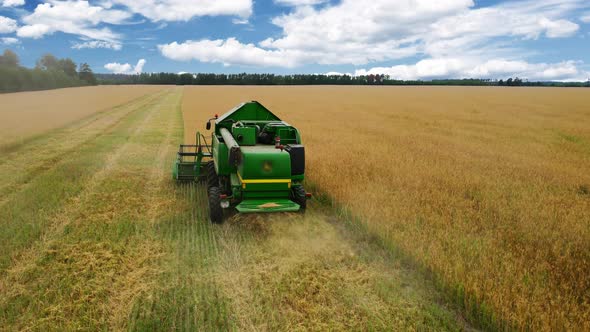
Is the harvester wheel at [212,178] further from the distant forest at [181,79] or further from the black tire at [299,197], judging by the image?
the distant forest at [181,79]

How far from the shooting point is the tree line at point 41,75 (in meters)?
62.9

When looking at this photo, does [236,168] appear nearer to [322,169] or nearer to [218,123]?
[218,123]

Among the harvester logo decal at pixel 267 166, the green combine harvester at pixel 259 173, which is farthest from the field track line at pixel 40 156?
the harvester logo decal at pixel 267 166

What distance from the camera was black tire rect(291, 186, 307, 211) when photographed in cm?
663

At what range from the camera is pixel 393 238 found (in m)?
5.68

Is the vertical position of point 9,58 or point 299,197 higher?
point 9,58

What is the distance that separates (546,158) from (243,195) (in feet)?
35.1

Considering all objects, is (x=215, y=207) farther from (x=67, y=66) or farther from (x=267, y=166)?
(x=67, y=66)

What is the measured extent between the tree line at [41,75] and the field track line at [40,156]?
2344 inches

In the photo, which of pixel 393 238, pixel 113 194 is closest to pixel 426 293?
pixel 393 238

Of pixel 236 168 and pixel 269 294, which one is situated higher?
pixel 236 168

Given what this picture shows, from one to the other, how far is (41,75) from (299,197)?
88794mm

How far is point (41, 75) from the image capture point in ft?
245

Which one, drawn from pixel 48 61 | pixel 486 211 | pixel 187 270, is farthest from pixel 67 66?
pixel 486 211
